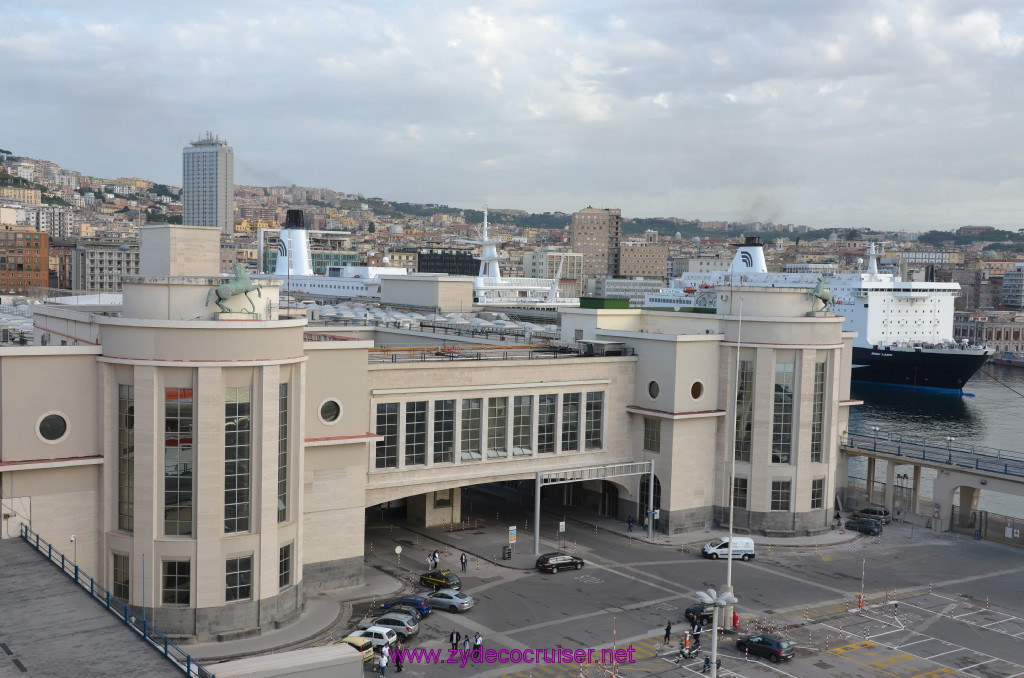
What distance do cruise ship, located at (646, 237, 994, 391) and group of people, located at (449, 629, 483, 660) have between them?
96.0m

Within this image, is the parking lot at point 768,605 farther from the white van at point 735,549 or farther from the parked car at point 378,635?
the parked car at point 378,635

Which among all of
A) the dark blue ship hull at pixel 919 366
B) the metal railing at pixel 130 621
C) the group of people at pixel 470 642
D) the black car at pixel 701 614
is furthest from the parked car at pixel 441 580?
the dark blue ship hull at pixel 919 366

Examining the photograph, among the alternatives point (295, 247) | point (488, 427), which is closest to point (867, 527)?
point (488, 427)

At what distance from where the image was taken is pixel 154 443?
29.7 meters

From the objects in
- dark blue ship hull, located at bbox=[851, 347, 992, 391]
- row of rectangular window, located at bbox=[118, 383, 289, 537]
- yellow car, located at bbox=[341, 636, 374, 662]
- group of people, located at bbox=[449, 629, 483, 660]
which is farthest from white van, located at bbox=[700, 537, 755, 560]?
dark blue ship hull, located at bbox=[851, 347, 992, 391]

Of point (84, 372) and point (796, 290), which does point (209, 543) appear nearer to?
A: point (84, 372)

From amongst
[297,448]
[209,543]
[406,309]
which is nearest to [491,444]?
[297,448]

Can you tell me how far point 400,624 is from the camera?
102 feet

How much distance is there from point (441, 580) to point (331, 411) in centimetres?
731

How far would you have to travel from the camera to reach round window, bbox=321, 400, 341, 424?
35.4m

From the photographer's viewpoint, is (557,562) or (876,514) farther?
(876,514)

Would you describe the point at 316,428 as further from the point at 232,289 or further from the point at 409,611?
the point at 409,611

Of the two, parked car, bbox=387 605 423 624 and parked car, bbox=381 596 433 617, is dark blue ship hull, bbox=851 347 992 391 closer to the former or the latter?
parked car, bbox=381 596 433 617

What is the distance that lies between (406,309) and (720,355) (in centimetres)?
3850
